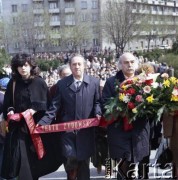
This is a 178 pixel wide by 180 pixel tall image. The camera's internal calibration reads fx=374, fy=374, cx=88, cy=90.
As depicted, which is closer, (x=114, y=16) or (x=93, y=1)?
(x=114, y=16)

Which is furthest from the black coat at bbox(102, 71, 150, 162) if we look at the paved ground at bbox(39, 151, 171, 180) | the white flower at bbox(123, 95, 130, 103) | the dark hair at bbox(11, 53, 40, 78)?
the dark hair at bbox(11, 53, 40, 78)

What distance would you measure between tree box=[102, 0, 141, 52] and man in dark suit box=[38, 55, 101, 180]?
4179 cm

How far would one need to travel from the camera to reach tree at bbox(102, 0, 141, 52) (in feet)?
150

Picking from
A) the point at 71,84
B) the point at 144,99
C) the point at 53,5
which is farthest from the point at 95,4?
the point at 144,99

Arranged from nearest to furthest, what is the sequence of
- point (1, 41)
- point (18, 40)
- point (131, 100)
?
point (131, 100), point (1, 41), point (18, 40)

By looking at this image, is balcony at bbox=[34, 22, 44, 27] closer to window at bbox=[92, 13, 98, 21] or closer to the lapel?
window at bbox=[92, 13, 98, 21]

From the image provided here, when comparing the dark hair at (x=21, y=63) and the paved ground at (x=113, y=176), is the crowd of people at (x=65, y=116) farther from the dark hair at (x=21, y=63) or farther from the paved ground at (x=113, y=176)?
the paved ground at (x=113, y=176)

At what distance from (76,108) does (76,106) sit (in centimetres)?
3

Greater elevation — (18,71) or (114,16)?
(114,16)

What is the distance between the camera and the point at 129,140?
4293 millimetres

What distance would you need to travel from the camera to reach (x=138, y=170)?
4.66 metres

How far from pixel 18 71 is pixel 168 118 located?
6.07 feet

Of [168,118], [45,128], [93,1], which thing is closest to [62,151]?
[45,128]

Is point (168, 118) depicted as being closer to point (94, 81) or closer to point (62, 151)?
point (94, 81)
